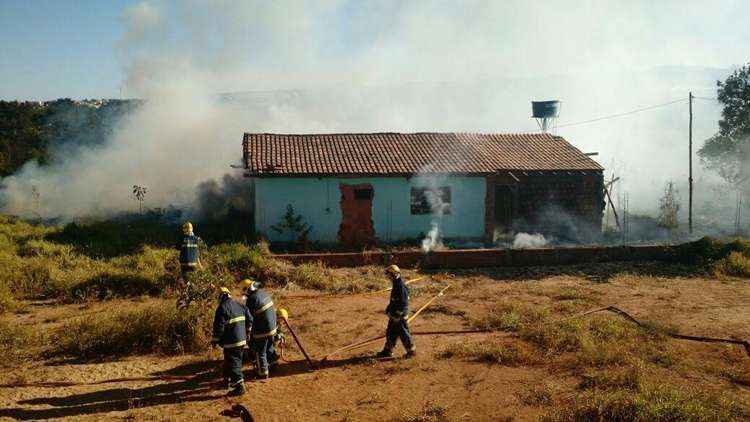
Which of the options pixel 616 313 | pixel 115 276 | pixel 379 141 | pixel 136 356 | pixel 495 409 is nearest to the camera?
pixel 495 409

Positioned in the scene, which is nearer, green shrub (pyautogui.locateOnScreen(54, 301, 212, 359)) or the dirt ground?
the dirt ground

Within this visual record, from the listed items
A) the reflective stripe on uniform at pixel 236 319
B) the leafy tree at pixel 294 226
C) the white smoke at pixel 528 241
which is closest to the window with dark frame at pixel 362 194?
the leafy tree at pixel 294 226

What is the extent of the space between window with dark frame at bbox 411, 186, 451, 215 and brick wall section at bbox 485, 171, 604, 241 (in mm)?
2738

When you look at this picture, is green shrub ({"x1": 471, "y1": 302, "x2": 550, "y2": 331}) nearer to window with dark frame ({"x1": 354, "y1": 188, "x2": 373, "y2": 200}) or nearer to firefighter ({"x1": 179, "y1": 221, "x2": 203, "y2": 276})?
firefighter ({"x1": 179, "y1": 221, "x2": 203, "y2": 276})

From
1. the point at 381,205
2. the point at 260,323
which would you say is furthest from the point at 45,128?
→ the point at 260,323

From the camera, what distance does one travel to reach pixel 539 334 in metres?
9.25

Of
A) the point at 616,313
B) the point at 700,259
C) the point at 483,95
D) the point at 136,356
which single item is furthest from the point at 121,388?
the point at 483,95

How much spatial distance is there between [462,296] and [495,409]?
225 inches

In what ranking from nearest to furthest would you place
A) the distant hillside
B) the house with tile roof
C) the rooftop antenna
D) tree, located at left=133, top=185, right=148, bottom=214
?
the house with tile roof < tree, located at left=133, top=185, right=148, bottom=214 < the rooftop antenna < the distant hillside

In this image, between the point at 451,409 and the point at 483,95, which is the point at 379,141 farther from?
the point at 483,95

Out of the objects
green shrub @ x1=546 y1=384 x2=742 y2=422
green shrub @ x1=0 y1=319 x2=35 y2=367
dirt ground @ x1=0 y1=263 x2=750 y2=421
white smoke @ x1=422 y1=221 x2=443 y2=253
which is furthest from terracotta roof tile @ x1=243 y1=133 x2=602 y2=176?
green shrub @ x1=546 y1=384 x2=742 y2=422

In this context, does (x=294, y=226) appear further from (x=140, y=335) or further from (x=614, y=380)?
(x=614, y=380)

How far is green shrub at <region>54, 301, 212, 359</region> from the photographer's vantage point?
8.72 metres

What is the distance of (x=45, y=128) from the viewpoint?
115ft
